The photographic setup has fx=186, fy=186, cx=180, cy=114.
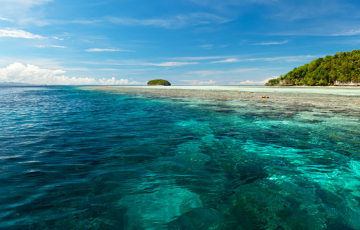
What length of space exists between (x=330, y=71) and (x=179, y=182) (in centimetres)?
18118

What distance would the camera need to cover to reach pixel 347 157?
8.20 metres

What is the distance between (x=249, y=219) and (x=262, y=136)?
8.11 metres

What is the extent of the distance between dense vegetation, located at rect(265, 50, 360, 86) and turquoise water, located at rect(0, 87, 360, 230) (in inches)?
6136

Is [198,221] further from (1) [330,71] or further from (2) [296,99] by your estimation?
(1) [330,71]

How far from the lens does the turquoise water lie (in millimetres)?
4344

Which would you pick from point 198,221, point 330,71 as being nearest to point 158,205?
point 198,221

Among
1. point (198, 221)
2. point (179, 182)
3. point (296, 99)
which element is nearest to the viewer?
point (198, 221)

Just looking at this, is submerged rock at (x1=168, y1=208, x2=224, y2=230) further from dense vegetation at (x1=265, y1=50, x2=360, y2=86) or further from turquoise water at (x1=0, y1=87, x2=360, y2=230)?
dense vegetation at (x1=265, y1=50, x2=360, y2=86)

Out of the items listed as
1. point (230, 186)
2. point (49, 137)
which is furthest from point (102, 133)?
point (230, 186)

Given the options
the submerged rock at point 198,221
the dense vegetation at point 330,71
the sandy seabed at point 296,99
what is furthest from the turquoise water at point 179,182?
the dense vegetation at point 330,71

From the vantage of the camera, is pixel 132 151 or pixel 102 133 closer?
pixel 132 151

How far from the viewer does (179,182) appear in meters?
6.06

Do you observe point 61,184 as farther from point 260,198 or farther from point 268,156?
point 268,156

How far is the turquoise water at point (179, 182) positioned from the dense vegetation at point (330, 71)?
511 feet
